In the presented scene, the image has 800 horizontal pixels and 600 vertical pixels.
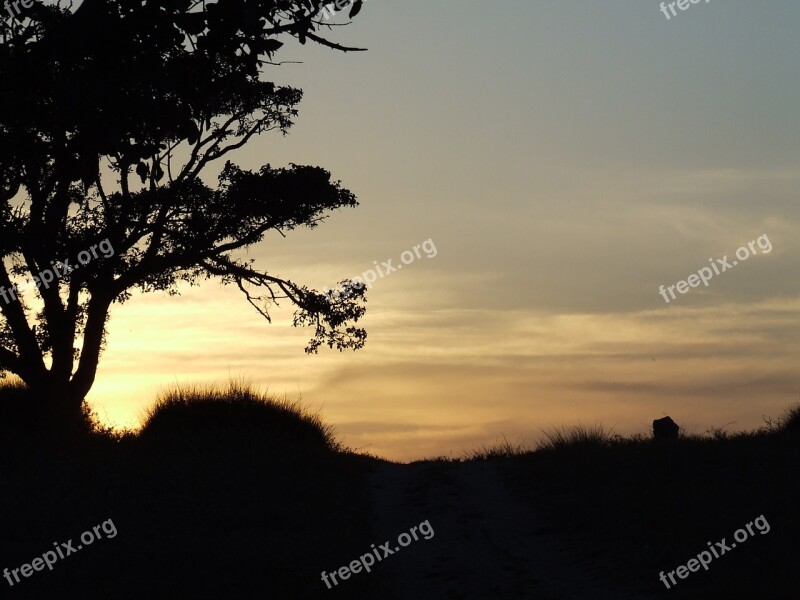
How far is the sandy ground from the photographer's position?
11.8m

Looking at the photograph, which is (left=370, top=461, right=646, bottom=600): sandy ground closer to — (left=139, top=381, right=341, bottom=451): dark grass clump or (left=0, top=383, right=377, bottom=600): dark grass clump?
(left=0, top=383, right=377, bottom=600): dark grass clump

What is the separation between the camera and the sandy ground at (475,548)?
11.8 m

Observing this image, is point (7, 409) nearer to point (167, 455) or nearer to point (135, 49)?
point (167, 455)


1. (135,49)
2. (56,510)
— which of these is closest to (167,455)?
(56,510)

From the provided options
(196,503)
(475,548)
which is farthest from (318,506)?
(475,548)

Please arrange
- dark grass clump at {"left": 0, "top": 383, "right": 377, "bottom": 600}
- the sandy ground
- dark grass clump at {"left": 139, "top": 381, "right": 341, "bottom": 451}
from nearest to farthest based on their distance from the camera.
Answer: dark grass clump at {"left": 0, "top": 383, "right": 377, "bottom": 600} → the sandy ground → dark grass clump at {"left": 139, "top": 381, "right": 341, "bottom": 451}

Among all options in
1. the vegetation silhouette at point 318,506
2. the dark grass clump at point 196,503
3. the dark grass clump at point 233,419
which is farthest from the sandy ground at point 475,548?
the dark grass clump at point 233,419

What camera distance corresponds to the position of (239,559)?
11906 millimetres

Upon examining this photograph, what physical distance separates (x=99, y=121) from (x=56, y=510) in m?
7.50

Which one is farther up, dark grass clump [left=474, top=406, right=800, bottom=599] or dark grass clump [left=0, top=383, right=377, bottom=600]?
dark grass clump [left=0, top=383, right=377, bottom=600]

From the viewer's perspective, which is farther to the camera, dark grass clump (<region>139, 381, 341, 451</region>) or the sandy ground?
dark grass clump (<region>139, 381, 341, 451</region>)

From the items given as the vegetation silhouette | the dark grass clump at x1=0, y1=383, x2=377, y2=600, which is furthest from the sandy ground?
the dark grass clump at x1=0, y1=383, x2=377, y2=600

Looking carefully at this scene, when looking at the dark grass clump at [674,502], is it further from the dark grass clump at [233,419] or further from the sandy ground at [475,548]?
the dark grass clump at [233,419]

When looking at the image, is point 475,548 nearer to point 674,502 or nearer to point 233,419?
point 674,502
